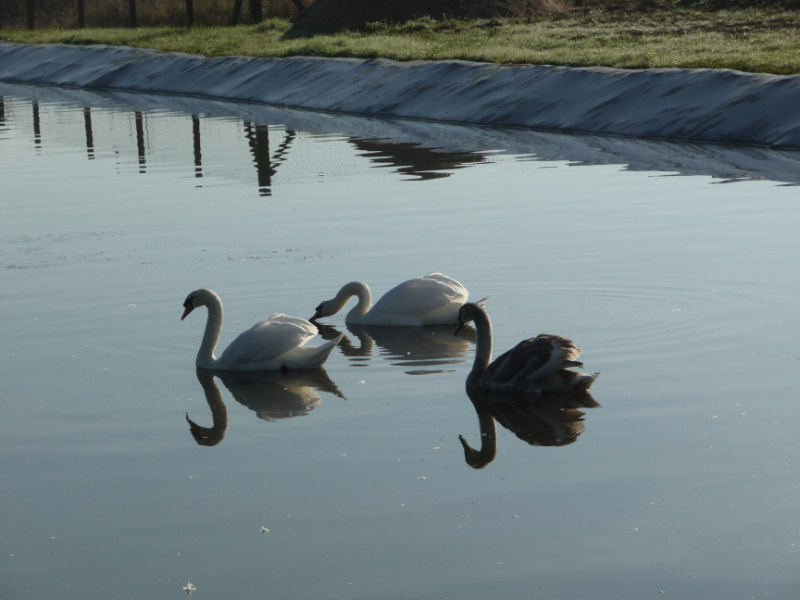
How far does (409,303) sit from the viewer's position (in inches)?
406

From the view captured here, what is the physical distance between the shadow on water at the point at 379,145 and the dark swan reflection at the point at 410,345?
6899 mm

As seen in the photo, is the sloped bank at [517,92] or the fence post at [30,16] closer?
the sloped bank at [517,92]

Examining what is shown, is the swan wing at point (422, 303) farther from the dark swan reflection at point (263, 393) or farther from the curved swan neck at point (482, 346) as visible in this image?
the curved swan neck at point (482, 346)

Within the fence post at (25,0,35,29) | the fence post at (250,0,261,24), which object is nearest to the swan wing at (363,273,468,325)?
the fence post at (250,0,261,24)

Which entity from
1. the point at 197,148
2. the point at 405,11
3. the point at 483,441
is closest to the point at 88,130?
the point at 197,148

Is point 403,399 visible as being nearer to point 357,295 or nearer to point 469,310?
point 469,310

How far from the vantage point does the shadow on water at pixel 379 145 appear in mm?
18094

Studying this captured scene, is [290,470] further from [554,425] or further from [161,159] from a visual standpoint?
[161,159]

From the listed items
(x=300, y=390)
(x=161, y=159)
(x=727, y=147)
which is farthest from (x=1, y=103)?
(x=300, y=390)

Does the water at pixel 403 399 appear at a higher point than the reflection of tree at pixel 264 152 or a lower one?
higher

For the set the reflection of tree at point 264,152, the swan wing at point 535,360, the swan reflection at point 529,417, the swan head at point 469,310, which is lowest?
the reflection of tree at point 264,152

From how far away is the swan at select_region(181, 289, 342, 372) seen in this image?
9.23 metres

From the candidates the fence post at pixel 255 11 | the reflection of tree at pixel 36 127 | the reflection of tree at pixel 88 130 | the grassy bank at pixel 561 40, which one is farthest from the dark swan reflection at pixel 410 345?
the fence post at pixel 255 11

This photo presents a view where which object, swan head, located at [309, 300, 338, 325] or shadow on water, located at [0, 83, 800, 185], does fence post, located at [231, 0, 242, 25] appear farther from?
swan head, located at [309, 300, 338, 325]
